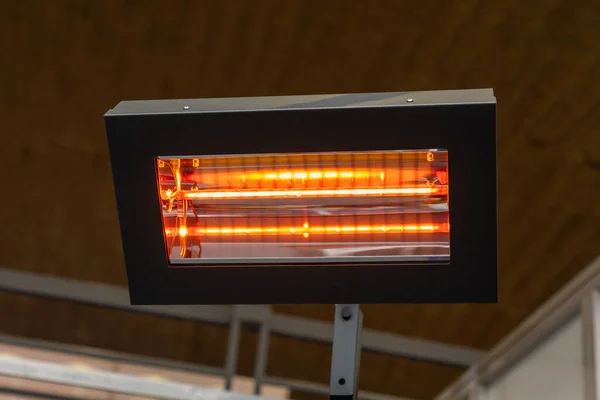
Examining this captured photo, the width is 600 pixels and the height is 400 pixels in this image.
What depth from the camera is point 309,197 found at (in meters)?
1.67

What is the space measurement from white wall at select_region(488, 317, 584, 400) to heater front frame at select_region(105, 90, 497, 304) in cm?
263

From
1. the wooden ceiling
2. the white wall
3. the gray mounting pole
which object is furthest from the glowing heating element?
the white wall

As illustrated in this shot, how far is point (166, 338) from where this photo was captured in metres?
5.51

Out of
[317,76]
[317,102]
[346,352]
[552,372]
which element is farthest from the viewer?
[552,372]

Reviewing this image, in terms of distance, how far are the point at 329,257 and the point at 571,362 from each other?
2.82 metres

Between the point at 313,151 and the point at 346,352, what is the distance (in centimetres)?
50

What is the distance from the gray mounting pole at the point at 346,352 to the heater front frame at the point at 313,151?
23cm

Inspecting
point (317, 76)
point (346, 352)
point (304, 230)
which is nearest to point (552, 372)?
point (317, 76)

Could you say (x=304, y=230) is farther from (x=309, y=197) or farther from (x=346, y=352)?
(x=346, y=352)

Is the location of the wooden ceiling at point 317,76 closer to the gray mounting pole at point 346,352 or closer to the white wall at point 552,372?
the white wall at point 552,372

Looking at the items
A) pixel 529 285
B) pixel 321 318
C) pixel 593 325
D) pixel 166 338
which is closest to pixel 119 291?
pixel 166 338

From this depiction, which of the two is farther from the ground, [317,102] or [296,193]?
[317,102]

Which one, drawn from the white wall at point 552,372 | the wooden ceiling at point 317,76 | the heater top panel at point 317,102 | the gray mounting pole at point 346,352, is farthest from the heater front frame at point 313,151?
the white wall at point 552,372

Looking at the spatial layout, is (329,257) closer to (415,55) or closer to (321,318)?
(415,55)
